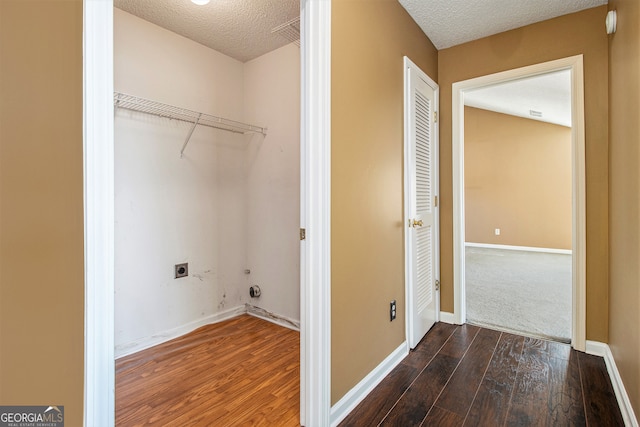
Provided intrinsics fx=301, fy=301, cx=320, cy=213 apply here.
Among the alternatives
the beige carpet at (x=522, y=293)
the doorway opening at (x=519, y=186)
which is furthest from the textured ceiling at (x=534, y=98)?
the beige carpet at (x=522, y=293)

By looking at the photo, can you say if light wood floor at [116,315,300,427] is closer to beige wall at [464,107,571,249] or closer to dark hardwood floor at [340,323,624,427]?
dark hardwood floor at [340,323,624,427]

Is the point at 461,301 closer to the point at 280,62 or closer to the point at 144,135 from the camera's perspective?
the point at 280,62

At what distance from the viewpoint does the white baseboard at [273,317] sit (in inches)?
103

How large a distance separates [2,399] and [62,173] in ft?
1.85

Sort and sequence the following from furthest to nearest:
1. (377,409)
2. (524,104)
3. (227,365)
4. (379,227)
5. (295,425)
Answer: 1. (524,104)
2. (227,365)
3. (379,227)
4. (377,409)
5. (295,425)

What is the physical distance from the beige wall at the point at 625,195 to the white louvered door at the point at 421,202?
109 centimetres

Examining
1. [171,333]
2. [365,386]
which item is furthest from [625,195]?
[171,333]

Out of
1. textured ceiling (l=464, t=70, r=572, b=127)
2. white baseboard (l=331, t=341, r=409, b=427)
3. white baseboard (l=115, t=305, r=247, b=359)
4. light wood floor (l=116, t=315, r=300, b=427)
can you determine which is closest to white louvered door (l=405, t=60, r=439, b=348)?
white baseboard (l=331, t=341, r=409, b=427)

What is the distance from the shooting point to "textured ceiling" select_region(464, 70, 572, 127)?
3.92 meters

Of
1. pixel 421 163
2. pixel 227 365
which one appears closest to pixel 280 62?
pixel 421 163

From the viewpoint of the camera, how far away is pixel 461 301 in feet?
8.80

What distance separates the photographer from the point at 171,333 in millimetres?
2408

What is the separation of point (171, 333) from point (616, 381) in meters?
2.96

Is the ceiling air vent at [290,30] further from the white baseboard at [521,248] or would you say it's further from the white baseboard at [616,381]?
the white baseboard at [521,248]
